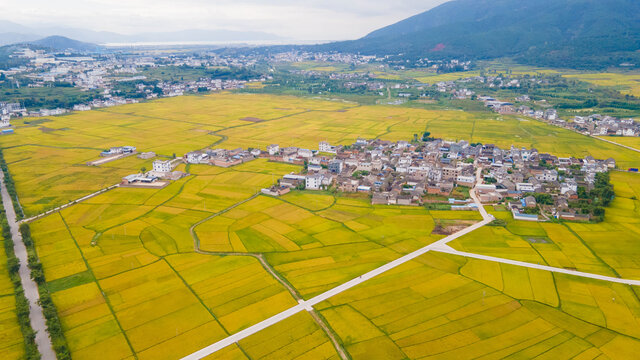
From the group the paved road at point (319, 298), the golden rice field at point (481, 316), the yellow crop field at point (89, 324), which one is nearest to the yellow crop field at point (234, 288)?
the paved road at point (319, 298)

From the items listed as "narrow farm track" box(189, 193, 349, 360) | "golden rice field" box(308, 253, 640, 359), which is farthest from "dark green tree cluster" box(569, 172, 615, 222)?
"narrow farm track" box(189, 193, 349, 360)

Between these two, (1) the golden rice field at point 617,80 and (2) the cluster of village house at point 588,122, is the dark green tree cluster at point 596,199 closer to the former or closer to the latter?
(2) the cluster of village house at point 588,122

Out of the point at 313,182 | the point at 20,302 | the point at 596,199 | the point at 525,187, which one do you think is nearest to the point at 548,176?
the point at 525,187

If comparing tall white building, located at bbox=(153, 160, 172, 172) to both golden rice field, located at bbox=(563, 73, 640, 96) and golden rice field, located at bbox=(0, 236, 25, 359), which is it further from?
golden rice field, located at bbox=(563, 73, 640, 96)

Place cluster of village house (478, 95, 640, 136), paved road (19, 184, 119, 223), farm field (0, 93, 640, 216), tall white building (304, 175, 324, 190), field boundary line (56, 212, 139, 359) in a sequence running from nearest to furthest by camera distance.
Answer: field boundary line (56, 212, 139, 359) → paved road (19, 184, 119, 223) → tall white building (304, 175, 324, 190) → farm field (0, 93, 640, 216) → cluster of village house (478, 95, 640, 136)

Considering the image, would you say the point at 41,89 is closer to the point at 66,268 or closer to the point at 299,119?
the point at 299,119

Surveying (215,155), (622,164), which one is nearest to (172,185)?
(215,155)

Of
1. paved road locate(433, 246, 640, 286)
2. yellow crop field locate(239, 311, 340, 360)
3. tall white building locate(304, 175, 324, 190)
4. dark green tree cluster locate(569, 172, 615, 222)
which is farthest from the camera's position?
tall white building locate(304, 175, 324, 190)
